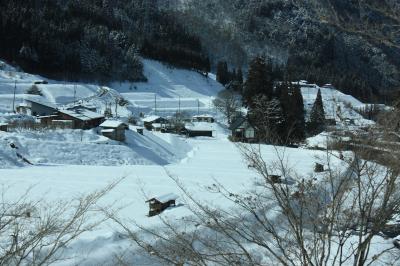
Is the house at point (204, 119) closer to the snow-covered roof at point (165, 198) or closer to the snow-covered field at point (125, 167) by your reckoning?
the snow-covered field at point (125, 167)

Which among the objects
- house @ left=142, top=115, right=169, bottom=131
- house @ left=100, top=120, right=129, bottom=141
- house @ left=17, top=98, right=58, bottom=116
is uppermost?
house @ left=100, top=120, right=129, bottom=141

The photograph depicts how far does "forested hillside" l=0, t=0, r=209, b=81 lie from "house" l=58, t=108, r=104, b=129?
1662 inches

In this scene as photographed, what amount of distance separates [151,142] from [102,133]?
338cm

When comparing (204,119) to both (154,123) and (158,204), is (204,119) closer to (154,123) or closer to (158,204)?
(154,123)

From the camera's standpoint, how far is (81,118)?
3216 centimetres

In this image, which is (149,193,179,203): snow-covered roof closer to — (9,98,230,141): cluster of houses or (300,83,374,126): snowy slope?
(300,83,374,126): snowy slope

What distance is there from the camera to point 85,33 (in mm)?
82375

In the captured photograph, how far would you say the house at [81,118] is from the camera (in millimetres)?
31766

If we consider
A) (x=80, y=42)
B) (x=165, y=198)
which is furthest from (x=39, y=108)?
(x=80, y=42)

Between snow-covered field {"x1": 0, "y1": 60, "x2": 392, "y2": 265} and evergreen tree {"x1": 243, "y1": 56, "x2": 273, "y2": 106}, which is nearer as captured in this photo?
snow-covered field {"x1": 0, "y1": 60, "x2": 392, "y2": 265}

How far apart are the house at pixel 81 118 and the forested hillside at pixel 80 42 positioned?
4221 cm

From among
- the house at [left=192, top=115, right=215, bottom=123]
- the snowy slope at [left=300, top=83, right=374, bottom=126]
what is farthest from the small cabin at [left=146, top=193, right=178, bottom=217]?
the house at [left=192, top=115, right=215, bottom=123]

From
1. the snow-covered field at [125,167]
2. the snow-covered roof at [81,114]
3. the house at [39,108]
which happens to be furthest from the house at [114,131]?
the house at [39,108]

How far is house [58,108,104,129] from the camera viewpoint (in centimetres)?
3177
